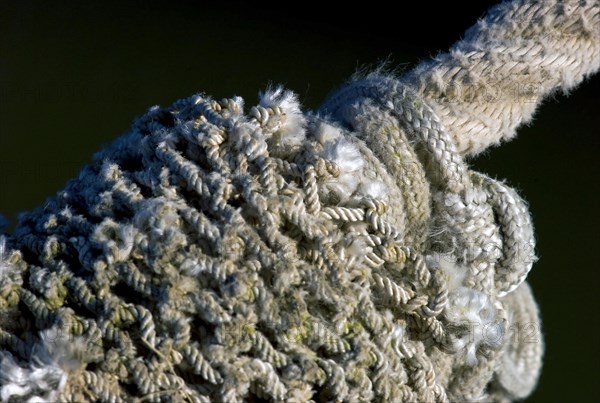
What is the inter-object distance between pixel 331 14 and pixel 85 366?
74.8 inches

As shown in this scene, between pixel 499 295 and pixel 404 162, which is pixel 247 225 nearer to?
pixel 404 162

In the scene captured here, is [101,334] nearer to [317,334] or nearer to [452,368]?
[317,334]

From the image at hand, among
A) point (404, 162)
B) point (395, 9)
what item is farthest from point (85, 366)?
point (395, 9)

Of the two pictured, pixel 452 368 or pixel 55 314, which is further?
pixel 452 368

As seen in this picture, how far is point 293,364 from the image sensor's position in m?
0.50

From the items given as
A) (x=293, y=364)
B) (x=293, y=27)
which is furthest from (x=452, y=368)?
(x=293, y=27)

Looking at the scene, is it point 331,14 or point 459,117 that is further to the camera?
Result: point 331,14

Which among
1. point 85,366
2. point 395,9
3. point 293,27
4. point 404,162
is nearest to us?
point 85,366

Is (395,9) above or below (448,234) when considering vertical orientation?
above

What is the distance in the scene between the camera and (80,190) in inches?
22.3

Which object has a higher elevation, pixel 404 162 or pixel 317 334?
pixel 404 162

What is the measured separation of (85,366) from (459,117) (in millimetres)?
343

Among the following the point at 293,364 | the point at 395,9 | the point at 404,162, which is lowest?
the point at 293,364

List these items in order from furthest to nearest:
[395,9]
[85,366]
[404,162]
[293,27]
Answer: [293,27]
[395,9]
[404,162]
[85,366]
